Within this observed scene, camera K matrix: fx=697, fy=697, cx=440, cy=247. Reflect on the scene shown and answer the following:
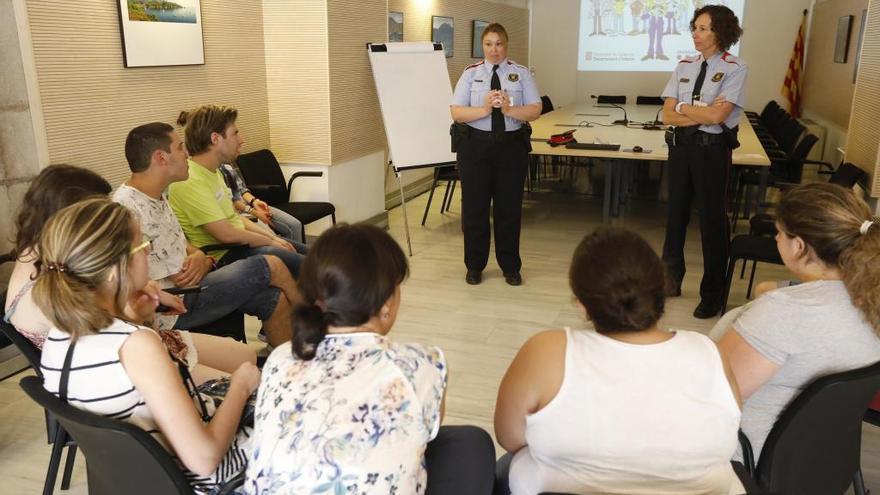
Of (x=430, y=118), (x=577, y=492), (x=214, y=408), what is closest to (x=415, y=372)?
(x=577, y=492)

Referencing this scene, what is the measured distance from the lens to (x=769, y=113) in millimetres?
8734

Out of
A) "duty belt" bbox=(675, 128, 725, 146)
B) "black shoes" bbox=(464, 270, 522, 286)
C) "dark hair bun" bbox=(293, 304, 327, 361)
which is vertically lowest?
"black shoes" bbox=(464, 270, 522, 286)

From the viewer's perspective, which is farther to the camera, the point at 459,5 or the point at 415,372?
the point at 459,5

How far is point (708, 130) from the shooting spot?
3762 millimetres

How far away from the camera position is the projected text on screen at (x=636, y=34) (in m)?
10.2

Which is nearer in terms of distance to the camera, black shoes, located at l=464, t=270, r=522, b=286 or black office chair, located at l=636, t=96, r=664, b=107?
black shoes, located at l=464, t=270, r=522, b=286

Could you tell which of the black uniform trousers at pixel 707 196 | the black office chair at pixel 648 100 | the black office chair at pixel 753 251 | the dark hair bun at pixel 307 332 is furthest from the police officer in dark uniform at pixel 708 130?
the black office chair at pixel 648 100

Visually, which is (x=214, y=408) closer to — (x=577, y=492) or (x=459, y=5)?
(x=577, y=492)

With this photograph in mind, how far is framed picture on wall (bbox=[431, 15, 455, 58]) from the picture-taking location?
284 inches

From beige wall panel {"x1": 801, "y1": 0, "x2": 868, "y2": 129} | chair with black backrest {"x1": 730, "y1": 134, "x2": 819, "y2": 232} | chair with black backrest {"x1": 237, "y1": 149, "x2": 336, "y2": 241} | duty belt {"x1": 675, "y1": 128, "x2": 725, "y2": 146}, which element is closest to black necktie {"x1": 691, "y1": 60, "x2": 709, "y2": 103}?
duty belt {"x1": 675, "y1": 128, "x2": 725, "y2": 146}

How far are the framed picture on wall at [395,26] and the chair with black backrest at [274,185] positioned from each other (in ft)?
6.56

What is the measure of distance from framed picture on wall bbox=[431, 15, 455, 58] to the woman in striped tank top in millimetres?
5961

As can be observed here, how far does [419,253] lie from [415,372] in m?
3.89

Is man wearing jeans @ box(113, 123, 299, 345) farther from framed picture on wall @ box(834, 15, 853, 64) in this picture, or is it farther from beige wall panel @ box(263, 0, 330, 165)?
framed picture on wall @ box(834, 15, 853, 64)
